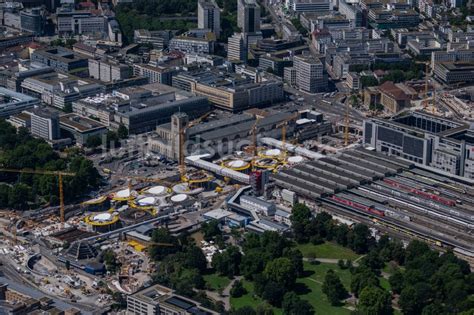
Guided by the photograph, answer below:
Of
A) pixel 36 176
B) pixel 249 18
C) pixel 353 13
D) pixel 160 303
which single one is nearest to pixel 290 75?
pixel 249 18

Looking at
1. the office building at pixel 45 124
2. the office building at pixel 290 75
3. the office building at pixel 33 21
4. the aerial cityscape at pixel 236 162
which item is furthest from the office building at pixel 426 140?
the office building at pixel 33 21

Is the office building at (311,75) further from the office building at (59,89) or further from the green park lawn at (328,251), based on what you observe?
the green park lawn at (328,251)

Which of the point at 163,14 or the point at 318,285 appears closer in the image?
the point at 318,285

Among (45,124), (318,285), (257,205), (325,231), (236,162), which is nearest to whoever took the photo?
(318,285)

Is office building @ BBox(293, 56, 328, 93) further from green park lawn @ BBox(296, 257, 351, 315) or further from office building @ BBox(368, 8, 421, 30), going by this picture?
green park lawn @ BBox(296, 257, 351, 315)

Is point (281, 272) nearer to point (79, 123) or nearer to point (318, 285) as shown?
point (318, 285)

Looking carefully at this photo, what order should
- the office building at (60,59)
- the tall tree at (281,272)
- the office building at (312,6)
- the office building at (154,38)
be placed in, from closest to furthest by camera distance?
the tall tree at (281,272), the office building at (60,59), the office building at (154,38), the office building at (312,6)
